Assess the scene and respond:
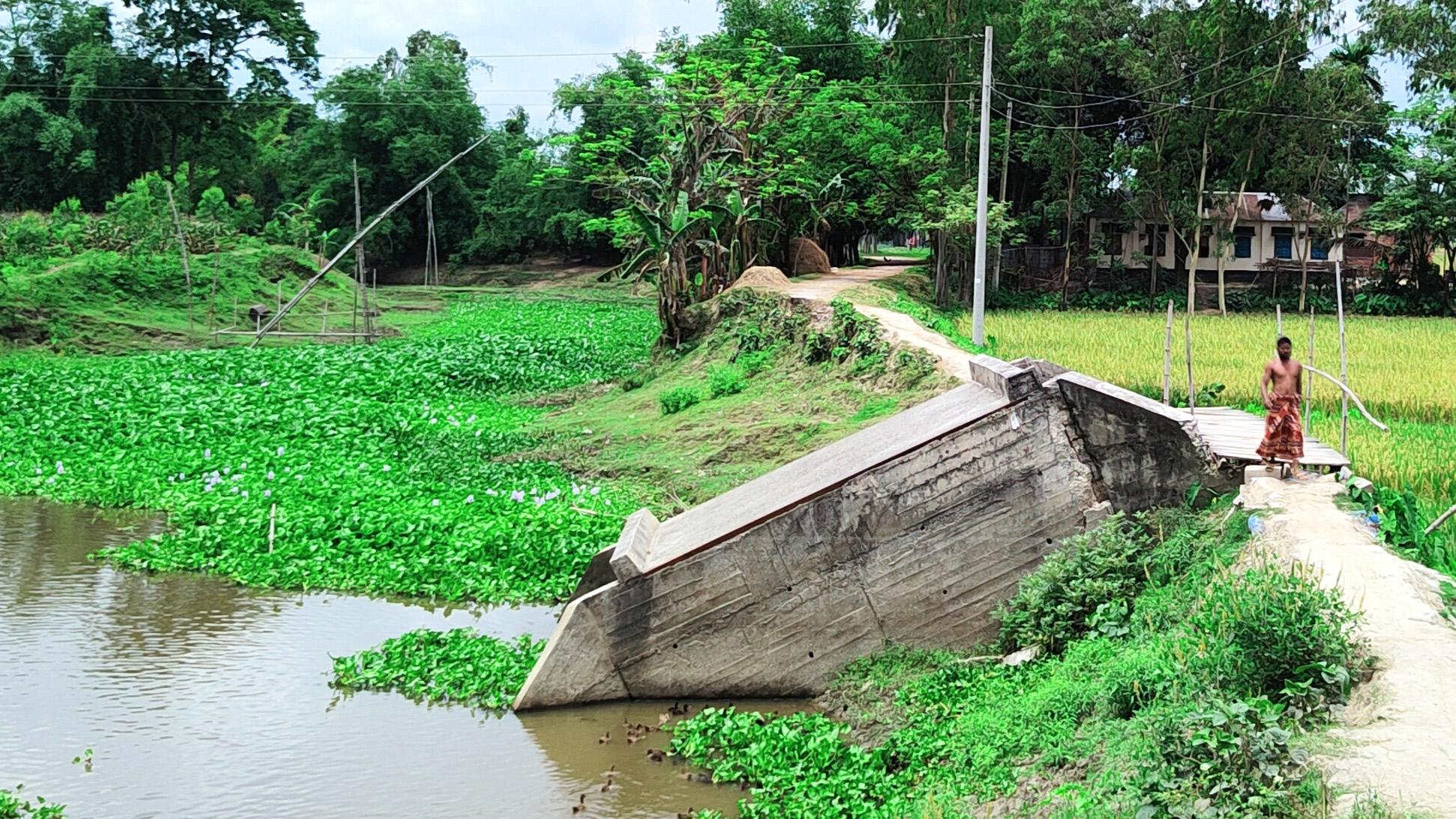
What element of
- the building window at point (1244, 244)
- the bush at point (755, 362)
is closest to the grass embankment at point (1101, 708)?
the bush at point (755, 362)

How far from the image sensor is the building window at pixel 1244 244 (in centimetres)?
4059

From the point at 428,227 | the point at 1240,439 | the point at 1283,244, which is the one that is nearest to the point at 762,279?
the point at 1240,439

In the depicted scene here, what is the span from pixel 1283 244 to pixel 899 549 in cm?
3787

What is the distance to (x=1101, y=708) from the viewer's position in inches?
211

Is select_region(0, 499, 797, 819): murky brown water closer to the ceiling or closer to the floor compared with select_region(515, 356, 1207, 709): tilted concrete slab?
closer to the floor

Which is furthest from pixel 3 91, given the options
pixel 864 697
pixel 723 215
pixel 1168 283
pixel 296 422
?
pixel 864 697

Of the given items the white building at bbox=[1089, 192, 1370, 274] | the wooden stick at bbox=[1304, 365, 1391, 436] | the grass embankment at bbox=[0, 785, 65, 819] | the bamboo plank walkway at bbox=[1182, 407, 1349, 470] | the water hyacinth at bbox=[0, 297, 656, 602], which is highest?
the white building at bbox=[1089, 192, 1370, 274]

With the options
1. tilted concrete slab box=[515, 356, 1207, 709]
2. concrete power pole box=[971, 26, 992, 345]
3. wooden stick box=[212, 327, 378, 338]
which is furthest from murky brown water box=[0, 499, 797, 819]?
wooden stick box=[212, 327, 378, 338]

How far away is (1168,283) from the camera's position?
37531 millimetres

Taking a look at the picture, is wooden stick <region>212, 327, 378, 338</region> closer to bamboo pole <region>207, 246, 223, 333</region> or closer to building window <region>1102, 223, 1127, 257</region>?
bamboo pole <region>207, 246, 223, 333</region>

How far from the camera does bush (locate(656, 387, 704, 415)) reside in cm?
1480

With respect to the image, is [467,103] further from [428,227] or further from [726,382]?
[726,382]

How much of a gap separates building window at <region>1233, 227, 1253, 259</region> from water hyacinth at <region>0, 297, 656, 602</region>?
83.2ft

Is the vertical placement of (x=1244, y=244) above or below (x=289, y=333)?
above
